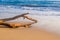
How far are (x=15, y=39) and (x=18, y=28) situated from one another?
2.11 ft

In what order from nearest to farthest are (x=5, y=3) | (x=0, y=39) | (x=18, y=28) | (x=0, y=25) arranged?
1. (x=0, y=39)
2. (x=18, y=28)
3. (x=0, y=25)
4. (x=5, y=3)

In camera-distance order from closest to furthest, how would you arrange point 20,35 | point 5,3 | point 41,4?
point 20,35, point 41,4, point 5,3

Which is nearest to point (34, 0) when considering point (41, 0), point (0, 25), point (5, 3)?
point (41, 0)

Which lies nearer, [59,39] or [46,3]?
[59,39]

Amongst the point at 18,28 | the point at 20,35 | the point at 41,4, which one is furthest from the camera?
the point at 41,4

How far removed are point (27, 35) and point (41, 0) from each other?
5287mm

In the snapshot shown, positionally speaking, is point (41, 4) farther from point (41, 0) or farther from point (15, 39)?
point (15, 39)

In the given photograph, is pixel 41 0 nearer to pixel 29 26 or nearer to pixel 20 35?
pixel 29 26

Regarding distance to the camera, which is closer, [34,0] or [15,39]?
[15,39]

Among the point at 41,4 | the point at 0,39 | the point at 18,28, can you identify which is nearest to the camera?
the point at 0,39

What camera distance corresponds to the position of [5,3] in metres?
7.57

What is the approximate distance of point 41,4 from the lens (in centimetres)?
705

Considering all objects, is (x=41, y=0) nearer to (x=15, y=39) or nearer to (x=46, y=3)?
(x=46, y=3)

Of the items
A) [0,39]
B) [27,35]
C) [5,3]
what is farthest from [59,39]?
[5,3]
